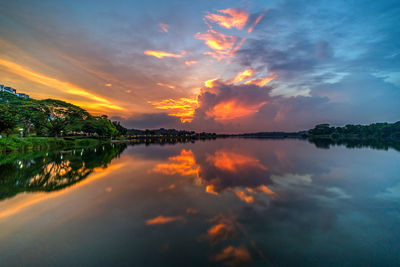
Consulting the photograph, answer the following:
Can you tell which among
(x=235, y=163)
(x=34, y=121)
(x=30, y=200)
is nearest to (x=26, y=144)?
(x=34, y=121)

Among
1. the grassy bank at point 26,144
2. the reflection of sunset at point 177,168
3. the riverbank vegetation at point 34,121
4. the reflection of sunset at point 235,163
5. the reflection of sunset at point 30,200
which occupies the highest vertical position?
the riverbank vegetation at point 34,121

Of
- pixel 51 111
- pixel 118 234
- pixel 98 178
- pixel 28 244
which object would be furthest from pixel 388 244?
pixel 51 111

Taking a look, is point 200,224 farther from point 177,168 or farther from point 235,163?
point 235,163

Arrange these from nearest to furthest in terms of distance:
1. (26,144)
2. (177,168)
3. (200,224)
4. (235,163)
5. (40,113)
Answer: (200,224)
(177,168)
(235,163)
(26,144)
(40,113)

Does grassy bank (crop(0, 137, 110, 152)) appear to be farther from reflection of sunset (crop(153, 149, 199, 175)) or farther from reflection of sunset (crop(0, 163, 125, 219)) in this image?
reflection of sunset (crop(153, 149, 199, 175))

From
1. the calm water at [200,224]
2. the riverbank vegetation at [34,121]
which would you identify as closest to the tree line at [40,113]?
the riverbank vegetation at [34,121]

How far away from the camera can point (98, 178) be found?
46.3 feet

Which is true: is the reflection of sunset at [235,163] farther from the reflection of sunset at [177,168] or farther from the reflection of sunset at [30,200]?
the reflection of sunset at [30,200]

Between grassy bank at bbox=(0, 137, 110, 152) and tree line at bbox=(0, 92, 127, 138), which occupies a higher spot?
tree line at bbox=(0, 92, 127, 138)

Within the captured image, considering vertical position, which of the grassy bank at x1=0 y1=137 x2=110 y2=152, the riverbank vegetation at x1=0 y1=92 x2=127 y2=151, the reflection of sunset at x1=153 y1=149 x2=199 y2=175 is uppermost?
the riverbank vegetation at x1=0 y1=92 x2=127 y2=151

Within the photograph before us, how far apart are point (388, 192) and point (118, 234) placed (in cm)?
1549

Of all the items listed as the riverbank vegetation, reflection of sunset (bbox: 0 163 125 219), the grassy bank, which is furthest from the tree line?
reflection of sunset (bbox: 0 163 125 219)

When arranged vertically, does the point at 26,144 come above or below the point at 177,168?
above

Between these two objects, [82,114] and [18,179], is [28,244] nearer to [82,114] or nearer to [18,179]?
[18,179]
